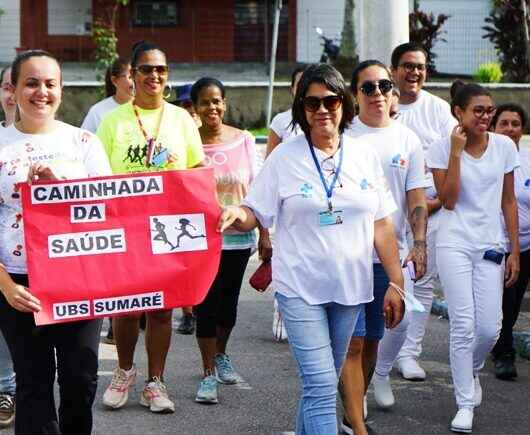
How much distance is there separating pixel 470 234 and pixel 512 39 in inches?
1035

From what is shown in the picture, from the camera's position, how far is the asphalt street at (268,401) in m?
6.79

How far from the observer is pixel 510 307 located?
26.2 feet

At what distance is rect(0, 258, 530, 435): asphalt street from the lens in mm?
6789

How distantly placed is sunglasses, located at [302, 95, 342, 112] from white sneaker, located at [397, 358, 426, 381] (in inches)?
119

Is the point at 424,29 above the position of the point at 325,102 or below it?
above

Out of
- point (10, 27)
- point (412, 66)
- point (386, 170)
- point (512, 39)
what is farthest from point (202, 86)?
point (10, 27)

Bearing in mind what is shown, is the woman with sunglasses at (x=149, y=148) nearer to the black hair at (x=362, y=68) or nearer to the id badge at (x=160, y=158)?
the id badge at (x=160, y=158)

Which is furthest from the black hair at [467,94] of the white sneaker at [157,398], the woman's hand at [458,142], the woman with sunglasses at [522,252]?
the white sneaker at [157,398]

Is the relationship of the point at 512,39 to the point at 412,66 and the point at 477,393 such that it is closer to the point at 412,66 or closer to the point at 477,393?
the point at 412,66

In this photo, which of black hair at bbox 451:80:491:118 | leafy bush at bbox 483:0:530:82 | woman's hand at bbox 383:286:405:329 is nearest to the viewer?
woman's hand at bbox 383:286:405:329

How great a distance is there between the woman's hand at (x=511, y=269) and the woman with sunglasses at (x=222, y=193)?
157 centimetres

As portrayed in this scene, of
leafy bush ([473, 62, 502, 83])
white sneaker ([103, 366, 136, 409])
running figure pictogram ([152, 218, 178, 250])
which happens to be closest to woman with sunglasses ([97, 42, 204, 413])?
white sneaker ([103, 366, 136, 409])

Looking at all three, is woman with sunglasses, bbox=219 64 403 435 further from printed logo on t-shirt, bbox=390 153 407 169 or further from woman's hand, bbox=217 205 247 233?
printed logo on t-shirt, bbox=390 153 407 169

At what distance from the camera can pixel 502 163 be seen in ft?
22.9
